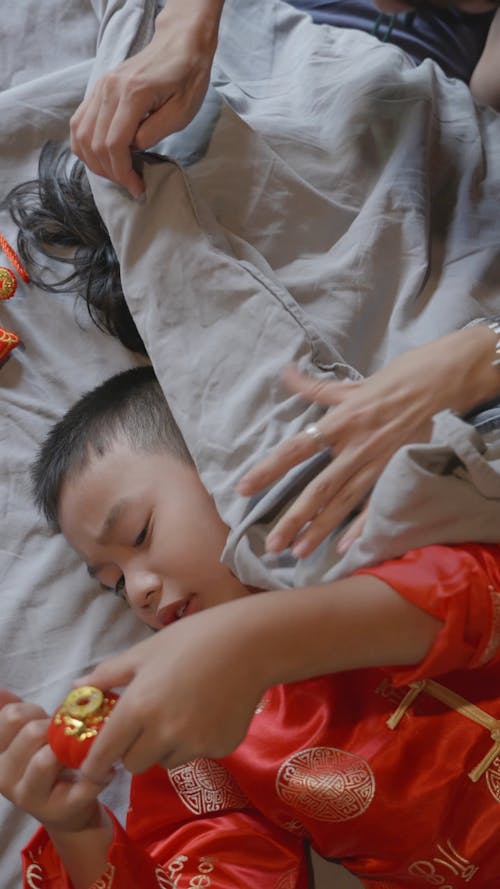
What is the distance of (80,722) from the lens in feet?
2.73

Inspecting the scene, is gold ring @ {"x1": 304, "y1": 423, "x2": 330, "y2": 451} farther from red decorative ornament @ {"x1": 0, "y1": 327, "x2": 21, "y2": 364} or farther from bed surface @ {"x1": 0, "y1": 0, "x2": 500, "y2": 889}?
red decorative ornament @ {"x1": 0, "y1": 327, "x2": 21, "y2": 364}

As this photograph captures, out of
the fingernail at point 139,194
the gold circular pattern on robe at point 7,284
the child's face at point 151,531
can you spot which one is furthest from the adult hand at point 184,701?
the gold circular pattern on robe at point 7,284

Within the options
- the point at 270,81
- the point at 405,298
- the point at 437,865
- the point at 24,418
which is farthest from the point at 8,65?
the point at 437,865

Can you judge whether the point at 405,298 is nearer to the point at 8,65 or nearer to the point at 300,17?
the point at 300,17

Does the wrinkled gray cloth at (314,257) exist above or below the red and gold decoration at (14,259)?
above

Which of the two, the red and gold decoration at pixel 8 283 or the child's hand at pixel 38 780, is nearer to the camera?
the child's hand at pixel 38 780

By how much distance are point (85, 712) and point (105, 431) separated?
1.28ft

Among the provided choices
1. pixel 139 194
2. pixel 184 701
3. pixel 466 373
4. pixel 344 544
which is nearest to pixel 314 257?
pixel 139 194

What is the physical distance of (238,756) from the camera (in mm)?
1069

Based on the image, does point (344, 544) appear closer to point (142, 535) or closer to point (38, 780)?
point (142, 535)

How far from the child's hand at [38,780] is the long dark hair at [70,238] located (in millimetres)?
585

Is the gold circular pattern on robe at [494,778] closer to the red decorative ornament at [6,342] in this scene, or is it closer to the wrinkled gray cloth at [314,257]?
the wrinkled gray cloth at [314,257]

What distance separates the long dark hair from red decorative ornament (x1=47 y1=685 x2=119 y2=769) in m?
0.61

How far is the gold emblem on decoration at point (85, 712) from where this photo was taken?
830 mm
